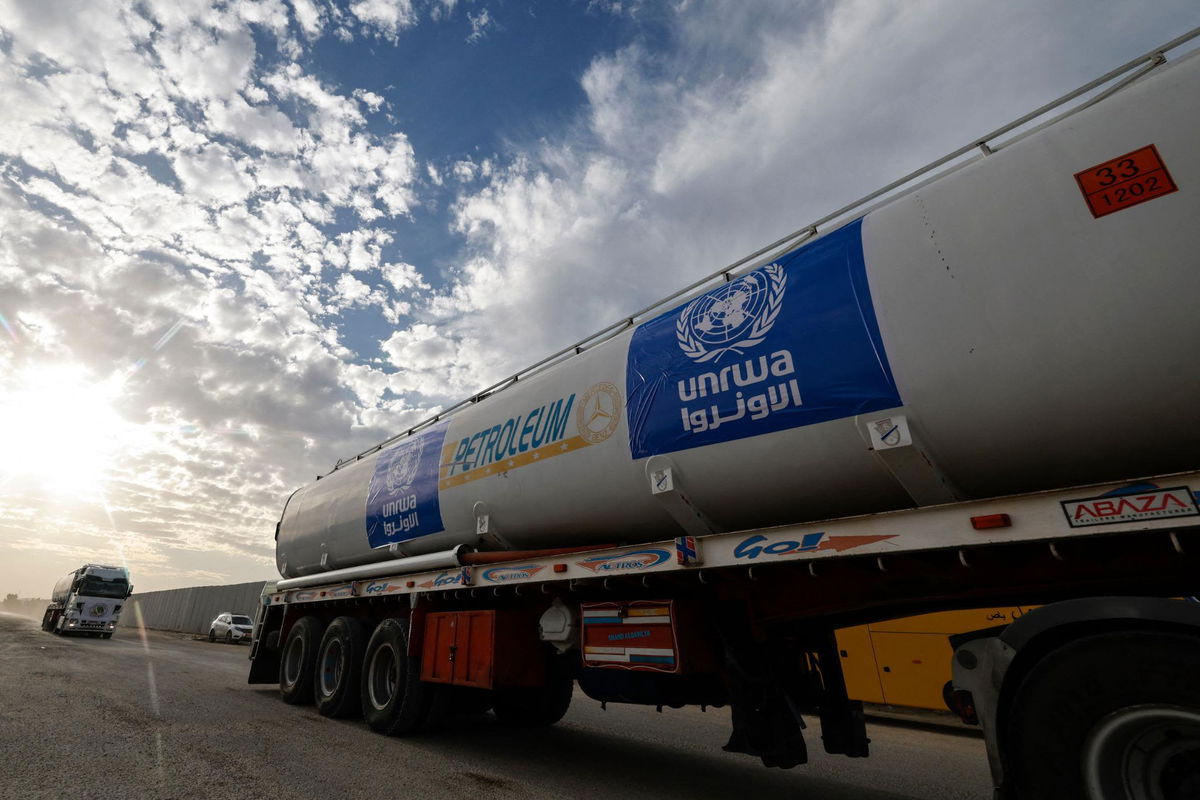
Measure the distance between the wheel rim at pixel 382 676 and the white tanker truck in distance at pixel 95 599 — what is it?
2495cm

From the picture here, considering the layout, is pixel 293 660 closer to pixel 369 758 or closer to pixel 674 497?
pixel 369 758

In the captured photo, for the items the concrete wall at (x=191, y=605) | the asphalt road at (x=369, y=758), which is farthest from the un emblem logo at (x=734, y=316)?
the concrete wall at (x=191, y=605)

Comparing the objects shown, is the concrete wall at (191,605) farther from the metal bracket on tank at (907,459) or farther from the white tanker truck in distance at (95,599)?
the metal bracket on tank at (907,459)

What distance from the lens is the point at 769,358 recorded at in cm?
405

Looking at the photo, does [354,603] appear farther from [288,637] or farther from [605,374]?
[605,374]

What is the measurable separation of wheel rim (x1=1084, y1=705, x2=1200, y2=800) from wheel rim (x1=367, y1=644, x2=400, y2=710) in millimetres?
6963

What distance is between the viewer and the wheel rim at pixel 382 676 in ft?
25.4

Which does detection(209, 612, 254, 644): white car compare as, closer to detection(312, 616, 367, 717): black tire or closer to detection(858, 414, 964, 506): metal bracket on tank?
detection(312, 616, 367, 717): black tire

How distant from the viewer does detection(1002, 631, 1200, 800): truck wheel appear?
254 cm

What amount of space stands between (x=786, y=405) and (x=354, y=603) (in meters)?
7.72

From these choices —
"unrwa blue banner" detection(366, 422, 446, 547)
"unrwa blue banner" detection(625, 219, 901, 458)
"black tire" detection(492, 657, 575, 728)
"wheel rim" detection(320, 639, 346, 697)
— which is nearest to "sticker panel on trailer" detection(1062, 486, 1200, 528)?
"unrwa blue banner" detection(625, 219, 901, 458)

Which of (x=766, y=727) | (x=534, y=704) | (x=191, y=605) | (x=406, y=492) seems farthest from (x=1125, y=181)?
(x=191, y=605)

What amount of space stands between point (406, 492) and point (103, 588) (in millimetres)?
26292

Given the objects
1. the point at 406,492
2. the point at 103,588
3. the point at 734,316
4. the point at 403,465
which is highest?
the point at 103,588
